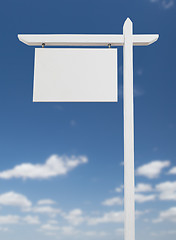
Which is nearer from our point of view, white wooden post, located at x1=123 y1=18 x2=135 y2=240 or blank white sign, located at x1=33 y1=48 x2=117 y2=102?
white wooden post, located at x1=123 y1=18 x2=135 y2=240

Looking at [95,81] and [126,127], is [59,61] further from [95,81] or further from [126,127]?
[126,127]

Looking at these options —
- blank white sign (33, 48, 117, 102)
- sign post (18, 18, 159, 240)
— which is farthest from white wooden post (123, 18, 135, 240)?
blank white sign (33, 48, 117, 102)

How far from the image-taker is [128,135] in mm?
2367

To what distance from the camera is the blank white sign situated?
2.49 metres

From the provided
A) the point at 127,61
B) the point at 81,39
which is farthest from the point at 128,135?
the point at 81,39

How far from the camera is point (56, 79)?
2510 millimetres

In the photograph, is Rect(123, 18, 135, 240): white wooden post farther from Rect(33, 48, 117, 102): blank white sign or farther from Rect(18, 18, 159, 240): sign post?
Rect(33, 48, 117, 102): blank white sign

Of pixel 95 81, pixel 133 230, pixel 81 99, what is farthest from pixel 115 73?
pixel 133 230

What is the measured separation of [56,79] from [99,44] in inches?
18.3

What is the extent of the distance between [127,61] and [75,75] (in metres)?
0.42

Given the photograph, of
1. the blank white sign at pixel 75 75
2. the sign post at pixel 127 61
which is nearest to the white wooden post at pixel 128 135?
the sign post at pixel 127 61

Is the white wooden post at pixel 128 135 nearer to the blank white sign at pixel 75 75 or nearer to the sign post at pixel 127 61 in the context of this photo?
the sign post at pixel 127 61

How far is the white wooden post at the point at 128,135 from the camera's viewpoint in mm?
2295

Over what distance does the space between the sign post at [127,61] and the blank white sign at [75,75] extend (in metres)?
0.09
